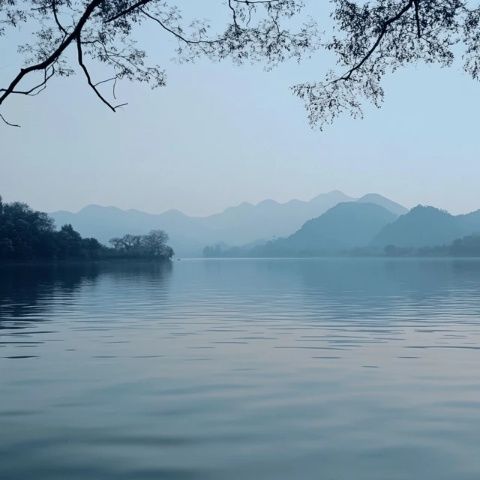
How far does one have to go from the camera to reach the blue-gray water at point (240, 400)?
42.3ft

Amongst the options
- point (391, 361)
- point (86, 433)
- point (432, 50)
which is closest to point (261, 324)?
point (391, 361)

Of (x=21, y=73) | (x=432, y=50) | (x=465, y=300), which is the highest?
(x=432, y=50)

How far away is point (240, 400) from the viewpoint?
1864 cm

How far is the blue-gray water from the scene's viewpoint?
1291 cm

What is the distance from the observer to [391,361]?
25.5 meters

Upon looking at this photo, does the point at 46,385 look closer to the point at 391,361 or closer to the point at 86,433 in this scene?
the point at 86,433

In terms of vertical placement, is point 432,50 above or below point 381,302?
above

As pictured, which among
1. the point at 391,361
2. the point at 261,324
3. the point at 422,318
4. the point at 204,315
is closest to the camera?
the point at 391,361

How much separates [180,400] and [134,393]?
5.08 ft

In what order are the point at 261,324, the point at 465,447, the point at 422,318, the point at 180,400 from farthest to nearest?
the point at 422,318, the point at 261,324, the point at 180,400, the point at 465,447

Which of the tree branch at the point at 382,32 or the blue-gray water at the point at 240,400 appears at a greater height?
the tree branch at the point at 382,32

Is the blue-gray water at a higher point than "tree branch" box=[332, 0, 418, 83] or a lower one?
lower

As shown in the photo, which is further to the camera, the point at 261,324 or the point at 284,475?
the point at 261,324

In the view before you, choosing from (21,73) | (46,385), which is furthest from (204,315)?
(21,73)
